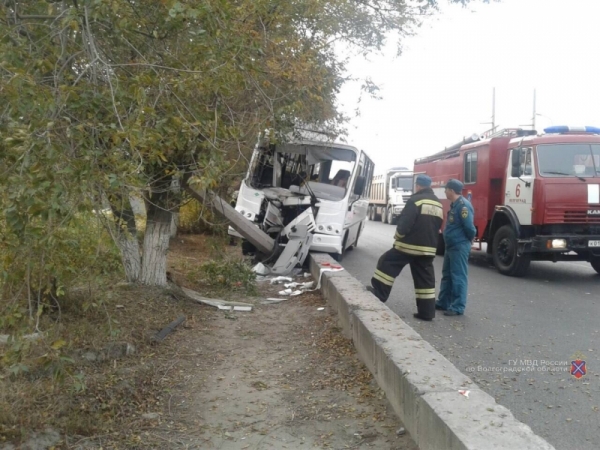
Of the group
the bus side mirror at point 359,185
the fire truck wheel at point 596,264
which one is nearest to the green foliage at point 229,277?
the bus side mirror at point 359,185

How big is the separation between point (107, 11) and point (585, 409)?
4433 mm

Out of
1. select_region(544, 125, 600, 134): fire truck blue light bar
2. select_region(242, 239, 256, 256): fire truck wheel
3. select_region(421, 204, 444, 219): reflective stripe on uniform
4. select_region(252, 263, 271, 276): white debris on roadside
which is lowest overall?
select_region(252, 263, 271, 276): white debris on roadside

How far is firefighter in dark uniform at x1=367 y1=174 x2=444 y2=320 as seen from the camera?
6918mm

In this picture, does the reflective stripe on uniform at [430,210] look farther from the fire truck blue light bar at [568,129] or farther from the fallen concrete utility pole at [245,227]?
the fire truck blue light bar at [568,129]

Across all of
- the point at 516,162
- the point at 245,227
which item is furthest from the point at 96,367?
the point at 516,162

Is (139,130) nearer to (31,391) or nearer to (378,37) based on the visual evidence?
(31,391)

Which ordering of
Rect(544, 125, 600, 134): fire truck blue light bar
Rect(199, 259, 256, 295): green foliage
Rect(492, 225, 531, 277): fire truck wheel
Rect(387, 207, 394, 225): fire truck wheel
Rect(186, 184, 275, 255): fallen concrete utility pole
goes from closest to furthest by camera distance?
Rect(199, 259, 256, 295): green foliage, Rect(186, 184, 275, 255): fallen concrete utility pole, Rect(492, 225, 531, 277): fire truck wheel, Rect(544, 125, 600, 134): fire truck blue light bar, Rect(387, 207, 394, 225): fire truck wheel

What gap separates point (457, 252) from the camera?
7.61 meters

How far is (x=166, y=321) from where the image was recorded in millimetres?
6602

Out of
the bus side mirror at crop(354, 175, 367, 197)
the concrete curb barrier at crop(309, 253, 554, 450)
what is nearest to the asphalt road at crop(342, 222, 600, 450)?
the concrete curb barrier at crop(309, 253, 554, 450)

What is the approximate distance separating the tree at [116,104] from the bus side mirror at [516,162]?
5215 millimetres

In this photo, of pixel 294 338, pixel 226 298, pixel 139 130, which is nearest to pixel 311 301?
pixel 226 298

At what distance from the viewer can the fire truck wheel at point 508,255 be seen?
10.8m

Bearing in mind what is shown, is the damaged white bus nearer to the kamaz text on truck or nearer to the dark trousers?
the dark trousers
